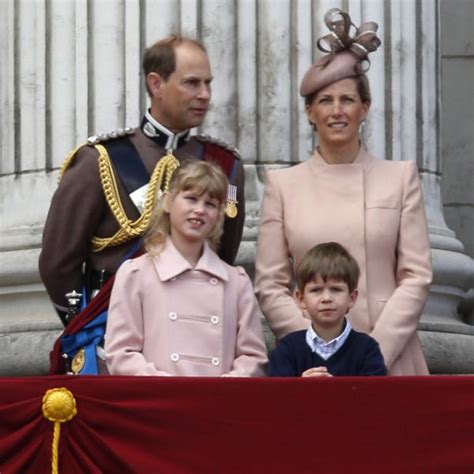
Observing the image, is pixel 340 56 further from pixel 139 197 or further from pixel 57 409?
pixel 57 409

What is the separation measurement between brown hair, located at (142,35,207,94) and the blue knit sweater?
109cm

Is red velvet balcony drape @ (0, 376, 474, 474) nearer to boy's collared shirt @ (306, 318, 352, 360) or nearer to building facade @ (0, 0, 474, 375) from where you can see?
boy's collared shirt @ (306, 318, 352, 360)

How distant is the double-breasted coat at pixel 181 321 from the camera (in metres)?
7.26

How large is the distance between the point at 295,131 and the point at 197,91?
163cm

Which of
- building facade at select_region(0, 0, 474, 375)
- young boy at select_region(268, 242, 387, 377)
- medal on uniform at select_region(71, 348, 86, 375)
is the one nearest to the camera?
young boy at select_region(268, 242, 387, 377)

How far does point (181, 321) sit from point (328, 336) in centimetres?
48

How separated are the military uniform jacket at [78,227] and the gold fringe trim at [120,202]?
20 mm

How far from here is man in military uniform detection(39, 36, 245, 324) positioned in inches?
306

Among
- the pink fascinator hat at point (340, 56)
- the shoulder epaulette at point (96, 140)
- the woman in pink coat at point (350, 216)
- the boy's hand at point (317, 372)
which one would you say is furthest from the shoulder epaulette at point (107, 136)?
the boy's hand at point (317, 372)

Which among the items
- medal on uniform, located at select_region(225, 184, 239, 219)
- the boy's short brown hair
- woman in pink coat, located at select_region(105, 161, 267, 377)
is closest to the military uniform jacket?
medal on uniform, located at select_region(225, 184, 239, 219)

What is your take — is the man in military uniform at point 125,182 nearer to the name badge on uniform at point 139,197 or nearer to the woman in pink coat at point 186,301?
the name badge on uniform at point 139,197

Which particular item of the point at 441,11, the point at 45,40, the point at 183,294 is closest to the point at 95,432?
the point at 183,294

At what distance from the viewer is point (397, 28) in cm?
971

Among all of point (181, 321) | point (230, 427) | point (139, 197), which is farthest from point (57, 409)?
point (139, 197)
